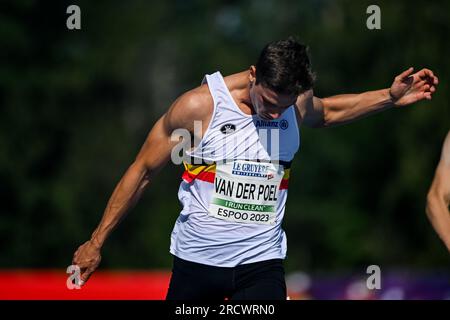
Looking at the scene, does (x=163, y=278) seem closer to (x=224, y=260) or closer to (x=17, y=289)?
(x=17, y=289)

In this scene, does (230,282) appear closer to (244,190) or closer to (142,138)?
(244,190)

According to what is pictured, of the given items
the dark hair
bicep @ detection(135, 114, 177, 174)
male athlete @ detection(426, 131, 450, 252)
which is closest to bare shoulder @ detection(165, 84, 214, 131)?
bicep @ detection(135, 114, 177, 174)

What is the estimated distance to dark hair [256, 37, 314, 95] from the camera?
591 cm

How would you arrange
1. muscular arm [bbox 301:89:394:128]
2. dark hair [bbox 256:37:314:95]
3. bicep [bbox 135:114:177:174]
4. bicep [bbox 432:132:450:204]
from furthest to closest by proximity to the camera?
muscular arm [bbox 301:89:394:128] → bicep [bbox 432:132:450:204] → bicep [bbox 135:114:177:174] → dark hair [bbox 256:37:314:95]

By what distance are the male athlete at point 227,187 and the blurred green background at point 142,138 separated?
18.0m

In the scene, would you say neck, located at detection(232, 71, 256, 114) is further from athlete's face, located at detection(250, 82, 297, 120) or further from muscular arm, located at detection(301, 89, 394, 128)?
muscular arm, located at detection(301, 89, 394, 128)

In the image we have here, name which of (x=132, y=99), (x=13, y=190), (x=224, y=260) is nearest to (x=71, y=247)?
(x=13, y=190)

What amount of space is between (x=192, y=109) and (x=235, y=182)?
53 centimetres

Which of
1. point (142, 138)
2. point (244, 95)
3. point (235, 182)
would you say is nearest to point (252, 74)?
point (244, 95)

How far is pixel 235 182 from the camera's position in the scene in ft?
20.6

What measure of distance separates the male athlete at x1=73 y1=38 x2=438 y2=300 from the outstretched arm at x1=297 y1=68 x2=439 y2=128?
0.30m

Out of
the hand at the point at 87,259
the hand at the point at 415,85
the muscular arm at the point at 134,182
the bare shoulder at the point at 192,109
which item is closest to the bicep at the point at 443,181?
the hand at the point at 415,85

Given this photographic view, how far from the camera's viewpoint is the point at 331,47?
27422mm

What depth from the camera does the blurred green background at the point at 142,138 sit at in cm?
2492
